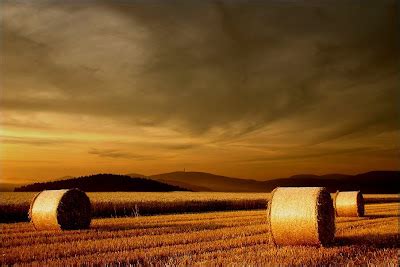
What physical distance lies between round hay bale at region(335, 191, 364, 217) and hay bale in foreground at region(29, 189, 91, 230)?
980cm

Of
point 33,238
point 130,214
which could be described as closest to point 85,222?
point 33,238

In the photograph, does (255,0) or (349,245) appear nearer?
(255,0)

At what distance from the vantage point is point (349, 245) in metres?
10.6

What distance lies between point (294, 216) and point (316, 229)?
562 millimetres

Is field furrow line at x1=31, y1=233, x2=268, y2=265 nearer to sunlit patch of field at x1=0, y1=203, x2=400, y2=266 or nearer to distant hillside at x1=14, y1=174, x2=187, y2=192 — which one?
sunlit patch of field at x1=0, y1=203, x2=400, y2=266

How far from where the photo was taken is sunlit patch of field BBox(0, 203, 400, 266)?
27.5ft

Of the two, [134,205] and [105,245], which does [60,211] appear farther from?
[134,205]

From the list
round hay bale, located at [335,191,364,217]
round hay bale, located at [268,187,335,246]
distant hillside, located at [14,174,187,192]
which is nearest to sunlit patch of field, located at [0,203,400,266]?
round hay bale, located at [268,187,335,246]

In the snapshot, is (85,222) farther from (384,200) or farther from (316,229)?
(384,200)

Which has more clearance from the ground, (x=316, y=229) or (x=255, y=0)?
(x=255, y=0)

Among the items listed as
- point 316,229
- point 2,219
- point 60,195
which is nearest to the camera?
point 316,229

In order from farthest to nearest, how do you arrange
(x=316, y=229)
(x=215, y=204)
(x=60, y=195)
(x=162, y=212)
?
1. (x=215, y=204)
2. (x=162, y=212)
3. (x=60, y=195)
4. (x=316, y=229)

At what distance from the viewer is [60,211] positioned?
1345 centimetres

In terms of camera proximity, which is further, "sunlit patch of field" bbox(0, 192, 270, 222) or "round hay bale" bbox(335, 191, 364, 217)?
"round hay bale" bbox(335, 191, 364, 217)
